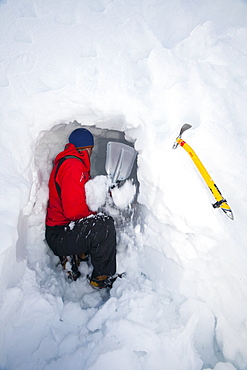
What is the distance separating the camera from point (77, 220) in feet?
8.43

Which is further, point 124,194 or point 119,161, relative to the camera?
point 119,161

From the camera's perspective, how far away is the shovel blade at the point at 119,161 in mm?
3078

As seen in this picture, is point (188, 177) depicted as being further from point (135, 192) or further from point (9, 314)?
point (9, 314)

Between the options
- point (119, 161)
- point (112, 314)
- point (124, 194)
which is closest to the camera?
point (112, 314)

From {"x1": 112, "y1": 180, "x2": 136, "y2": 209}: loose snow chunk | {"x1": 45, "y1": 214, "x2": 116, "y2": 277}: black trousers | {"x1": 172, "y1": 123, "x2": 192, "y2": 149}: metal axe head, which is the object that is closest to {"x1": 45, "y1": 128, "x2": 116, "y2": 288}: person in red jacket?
{"x1": 45, "y1": 214, "x2": 116, "y2": 277}: black trousers

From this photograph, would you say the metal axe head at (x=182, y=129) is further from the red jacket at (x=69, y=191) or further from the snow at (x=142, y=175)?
the red jacket at (x=69, y=191)

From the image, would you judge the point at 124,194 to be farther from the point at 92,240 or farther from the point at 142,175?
the point at 92,240

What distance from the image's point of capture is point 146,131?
239 centimetres

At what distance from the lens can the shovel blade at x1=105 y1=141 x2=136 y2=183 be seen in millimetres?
3078

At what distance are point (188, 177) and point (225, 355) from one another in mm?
1542

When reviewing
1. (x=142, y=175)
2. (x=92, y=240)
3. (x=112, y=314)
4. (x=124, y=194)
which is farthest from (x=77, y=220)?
(x=112, y=314)

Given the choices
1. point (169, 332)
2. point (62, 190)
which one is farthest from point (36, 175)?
point (169, 332)

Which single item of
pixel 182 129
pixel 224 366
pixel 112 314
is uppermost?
pixel 182 129

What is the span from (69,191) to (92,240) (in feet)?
1.82
